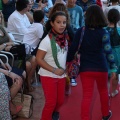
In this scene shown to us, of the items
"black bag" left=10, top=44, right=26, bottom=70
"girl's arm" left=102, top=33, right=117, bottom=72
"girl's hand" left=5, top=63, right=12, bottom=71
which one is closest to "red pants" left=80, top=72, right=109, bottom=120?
"girl's arm" left=102, top=33, right=117, bottom=72

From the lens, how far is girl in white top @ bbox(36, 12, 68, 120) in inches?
87.2

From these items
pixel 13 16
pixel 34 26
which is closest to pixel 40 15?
pixel 34 26

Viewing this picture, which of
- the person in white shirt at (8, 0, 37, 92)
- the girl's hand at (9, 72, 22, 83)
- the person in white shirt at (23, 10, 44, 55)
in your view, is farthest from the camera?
the person in white shirt at (8, 0, 37, 92)

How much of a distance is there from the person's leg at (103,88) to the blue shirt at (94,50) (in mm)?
71

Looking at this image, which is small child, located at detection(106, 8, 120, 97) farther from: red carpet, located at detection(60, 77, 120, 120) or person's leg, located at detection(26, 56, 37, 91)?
person's leg, located at detection(26, 56, 37, 91)

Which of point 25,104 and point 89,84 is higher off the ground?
point 89,84

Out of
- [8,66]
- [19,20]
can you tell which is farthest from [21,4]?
[8,66]

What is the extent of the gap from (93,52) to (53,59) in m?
0.37

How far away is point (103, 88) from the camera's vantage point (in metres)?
2.52

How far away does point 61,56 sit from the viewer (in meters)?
2.31

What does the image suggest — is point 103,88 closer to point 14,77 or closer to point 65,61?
point 65,61

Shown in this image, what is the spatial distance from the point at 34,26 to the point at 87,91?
1.58 m

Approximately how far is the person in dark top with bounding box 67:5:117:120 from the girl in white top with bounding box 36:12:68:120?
12cm

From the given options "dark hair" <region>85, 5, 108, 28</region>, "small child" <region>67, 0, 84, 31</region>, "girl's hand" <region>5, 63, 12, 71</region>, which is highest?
"dark hair" <region>85, 5, 108, 28</region>
